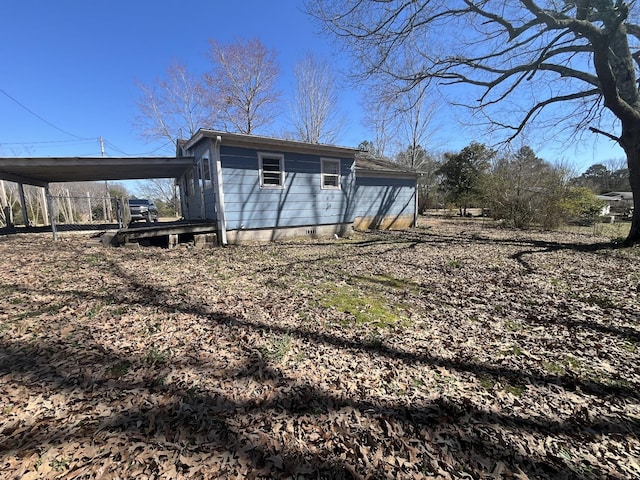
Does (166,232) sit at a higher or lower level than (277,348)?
higher

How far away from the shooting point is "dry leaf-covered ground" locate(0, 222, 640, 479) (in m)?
1.75

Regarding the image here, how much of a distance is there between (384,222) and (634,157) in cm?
850

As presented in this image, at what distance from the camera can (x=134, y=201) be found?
18828mm

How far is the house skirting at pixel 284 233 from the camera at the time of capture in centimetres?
883

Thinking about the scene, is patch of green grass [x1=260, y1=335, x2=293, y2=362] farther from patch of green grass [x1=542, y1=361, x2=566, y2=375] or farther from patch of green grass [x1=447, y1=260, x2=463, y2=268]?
patch of green grass [x1=447, y1=260, x2=463, y2=268]

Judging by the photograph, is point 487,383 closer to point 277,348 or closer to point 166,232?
point 277,348

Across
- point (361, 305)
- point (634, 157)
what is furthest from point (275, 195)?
point (634, 157)

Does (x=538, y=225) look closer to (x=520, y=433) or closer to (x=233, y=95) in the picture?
(x=520, y=433)

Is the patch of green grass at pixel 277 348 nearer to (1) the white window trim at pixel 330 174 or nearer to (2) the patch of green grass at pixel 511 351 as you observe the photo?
(2) the patch of green grass at pixel 511 351

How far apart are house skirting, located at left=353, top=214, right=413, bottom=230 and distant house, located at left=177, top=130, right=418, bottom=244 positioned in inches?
71.7

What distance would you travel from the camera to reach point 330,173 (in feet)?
34.9

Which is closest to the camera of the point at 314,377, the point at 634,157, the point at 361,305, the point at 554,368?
the point at 314,377

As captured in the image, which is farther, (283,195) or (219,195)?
(283,195)

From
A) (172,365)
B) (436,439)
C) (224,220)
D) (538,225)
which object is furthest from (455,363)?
(538,225)
